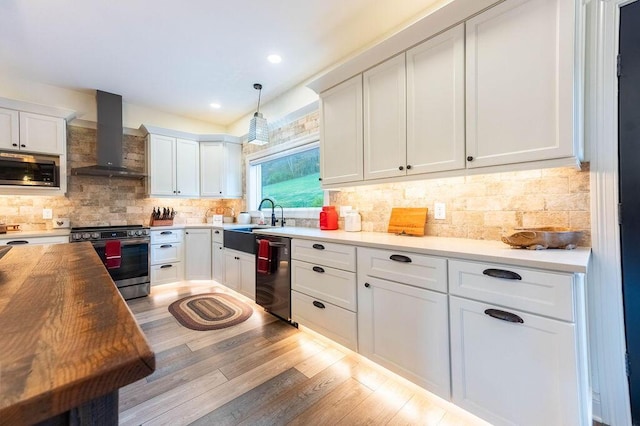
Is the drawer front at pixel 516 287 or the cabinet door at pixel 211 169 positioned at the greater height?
the cabinet door at pixel 211 169

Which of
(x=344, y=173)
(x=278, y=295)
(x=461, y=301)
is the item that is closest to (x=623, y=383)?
(x=461, y=301)

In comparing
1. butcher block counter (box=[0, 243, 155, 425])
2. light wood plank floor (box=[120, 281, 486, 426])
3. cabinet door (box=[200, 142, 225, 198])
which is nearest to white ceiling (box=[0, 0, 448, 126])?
cabinet door (box=[200, 142, 225, 198])

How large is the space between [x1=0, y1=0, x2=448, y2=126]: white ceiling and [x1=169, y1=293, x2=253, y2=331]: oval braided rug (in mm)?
2670

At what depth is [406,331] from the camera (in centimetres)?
Answer: 168

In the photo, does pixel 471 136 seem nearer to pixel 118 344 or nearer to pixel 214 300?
pixel 118 344

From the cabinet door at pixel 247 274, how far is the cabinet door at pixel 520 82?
2.36 m

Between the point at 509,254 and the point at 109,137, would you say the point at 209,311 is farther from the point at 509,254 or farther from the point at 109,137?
the point at 509,254

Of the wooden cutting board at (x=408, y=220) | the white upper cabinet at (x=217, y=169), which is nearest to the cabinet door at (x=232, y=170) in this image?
the white upper cabinet at (x=217, y=169)

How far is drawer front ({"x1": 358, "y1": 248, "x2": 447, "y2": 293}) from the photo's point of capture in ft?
5.03

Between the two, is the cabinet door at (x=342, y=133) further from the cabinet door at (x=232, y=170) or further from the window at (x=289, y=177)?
Answer: the cabinet door at (x=232, y=170)

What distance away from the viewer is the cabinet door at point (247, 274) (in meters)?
3.06

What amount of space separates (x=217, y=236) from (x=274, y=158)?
1.37 m

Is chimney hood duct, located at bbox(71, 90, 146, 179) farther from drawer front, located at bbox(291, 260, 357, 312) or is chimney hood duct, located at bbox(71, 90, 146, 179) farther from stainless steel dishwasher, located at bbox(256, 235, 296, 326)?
drawer front, located at bbox(291, 260, 357, 312)

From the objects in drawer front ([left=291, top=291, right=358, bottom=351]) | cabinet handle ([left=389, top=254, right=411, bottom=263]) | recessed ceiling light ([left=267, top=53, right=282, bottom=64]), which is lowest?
drawer front ([left=291, top=291, right=358, bottom=351])
